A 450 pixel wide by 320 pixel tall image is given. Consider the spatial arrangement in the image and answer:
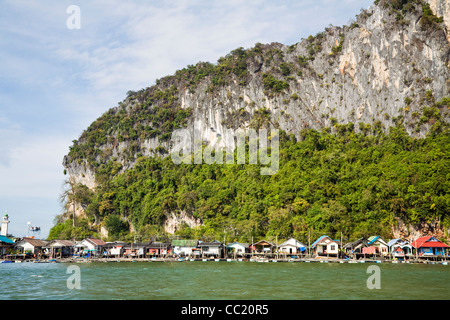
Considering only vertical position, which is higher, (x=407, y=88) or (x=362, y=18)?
(x=362, y=18)

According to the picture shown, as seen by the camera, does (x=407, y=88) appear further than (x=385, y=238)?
Yes

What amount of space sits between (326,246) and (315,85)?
51.0 meters

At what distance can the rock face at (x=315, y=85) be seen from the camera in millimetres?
82000

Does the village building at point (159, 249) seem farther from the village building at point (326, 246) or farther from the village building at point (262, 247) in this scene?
the village building at point (326, 246)

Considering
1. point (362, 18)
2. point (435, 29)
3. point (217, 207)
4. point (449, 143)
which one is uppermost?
point (362, 18)

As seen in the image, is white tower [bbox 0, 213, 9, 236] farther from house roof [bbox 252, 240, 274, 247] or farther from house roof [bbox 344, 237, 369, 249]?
house roof [bbox 344, 237, 369, 249]

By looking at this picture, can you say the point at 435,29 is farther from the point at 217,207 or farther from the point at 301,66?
the point at 217,207

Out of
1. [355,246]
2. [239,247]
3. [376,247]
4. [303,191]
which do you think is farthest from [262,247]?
[376,247]

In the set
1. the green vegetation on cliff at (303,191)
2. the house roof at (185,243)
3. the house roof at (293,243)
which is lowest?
the house roof at (185,243)

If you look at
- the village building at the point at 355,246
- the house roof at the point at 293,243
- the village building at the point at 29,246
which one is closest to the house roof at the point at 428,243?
the village building at the point at 355,246

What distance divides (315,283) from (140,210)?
65576 millimetres

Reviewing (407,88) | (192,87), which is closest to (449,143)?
(407,88)

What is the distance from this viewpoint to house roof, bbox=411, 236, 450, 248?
54.0 metres

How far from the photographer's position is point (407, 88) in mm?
81812
